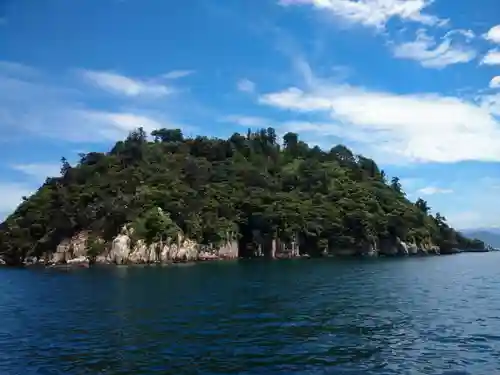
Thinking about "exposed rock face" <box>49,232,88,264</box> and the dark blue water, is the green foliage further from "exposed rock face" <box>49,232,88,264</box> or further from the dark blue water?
the dark blue water

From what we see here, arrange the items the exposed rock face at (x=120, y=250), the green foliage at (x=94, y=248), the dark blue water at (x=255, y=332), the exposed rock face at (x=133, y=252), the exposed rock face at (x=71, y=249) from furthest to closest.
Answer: the exposed rock face at (x=71, y=249) → the green foliage at (x=94, y=248) → the exposed rock face at (x=133, y=252) → the exposed rock face at (x=120, y=250) → the dark blue water at (x=255, y=332)

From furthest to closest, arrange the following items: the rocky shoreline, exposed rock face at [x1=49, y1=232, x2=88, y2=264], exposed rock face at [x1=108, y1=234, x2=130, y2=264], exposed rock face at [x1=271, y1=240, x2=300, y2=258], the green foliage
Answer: exposed rock face at [x1=271, y1=240, x2=300, y2=258] → exposed rock face at [x1=49, y1=232, x2=88, y2=264] → the green foliage → the rocky shoreline → exposed rock face at [x1=108, y1=234, x2=130, y2=264]

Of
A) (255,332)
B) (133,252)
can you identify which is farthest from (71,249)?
(255,332)

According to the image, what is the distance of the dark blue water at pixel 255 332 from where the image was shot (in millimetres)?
26812

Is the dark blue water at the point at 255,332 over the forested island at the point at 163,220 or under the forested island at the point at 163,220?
under

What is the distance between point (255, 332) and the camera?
35531 mm

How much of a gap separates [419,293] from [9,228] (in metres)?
151

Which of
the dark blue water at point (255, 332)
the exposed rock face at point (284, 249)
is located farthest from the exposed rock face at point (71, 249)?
the dark blue water at point (255, 332)

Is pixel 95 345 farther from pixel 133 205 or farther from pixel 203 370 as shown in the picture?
pixel 133 205

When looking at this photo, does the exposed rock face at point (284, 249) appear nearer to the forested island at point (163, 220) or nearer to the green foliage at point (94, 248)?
the forested island at point (163, 220)

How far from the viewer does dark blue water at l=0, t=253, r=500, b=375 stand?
26.8 m

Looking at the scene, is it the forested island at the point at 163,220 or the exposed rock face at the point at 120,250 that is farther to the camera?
the forested island at the point at 163,220

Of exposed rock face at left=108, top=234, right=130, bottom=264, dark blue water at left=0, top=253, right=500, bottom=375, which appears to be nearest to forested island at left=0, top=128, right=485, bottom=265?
exposed rock face at left=108, top=234, right=130, bottom=264

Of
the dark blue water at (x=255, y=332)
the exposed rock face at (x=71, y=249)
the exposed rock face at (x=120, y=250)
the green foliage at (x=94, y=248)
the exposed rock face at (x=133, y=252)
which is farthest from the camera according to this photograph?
the exposed rock face at (x=71, y=249)
